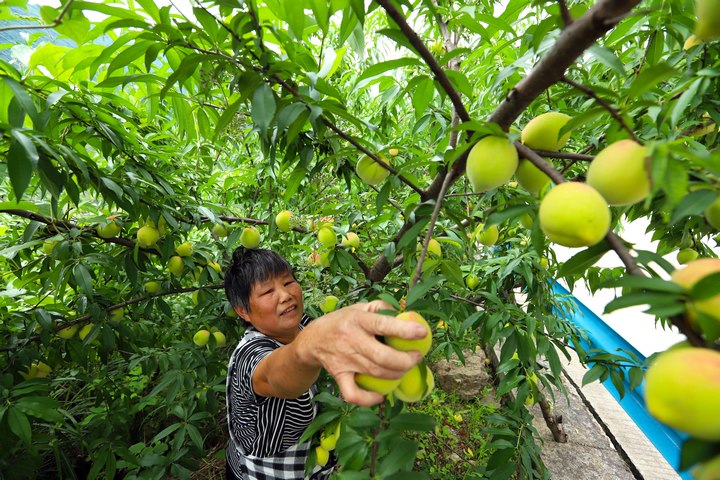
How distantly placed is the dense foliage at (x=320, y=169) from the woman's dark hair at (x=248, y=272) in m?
0.18

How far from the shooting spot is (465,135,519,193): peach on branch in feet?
1.66

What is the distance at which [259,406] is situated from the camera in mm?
1056

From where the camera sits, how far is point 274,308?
1.21 metres

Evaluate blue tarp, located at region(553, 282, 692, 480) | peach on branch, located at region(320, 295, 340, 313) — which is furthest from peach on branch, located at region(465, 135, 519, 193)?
blue tarp, located at region(553, 282, 692, 480)

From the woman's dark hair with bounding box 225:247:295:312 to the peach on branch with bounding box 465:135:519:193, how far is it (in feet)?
2.98

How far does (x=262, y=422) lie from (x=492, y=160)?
1.05 metres

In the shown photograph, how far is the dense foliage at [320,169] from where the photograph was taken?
0.51 metres

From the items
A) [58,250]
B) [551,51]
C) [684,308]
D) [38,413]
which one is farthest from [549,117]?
[38,413]

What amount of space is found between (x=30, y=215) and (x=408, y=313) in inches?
49.5

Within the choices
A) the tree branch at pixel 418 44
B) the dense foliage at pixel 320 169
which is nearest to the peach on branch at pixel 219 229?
the dense foliage at pixel 320 169

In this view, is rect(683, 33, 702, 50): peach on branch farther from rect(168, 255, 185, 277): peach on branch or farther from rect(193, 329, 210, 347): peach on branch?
rect(193, 329, 210, 347): peach on branch

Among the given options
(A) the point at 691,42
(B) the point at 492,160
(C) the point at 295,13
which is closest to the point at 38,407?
(C) the point at 295,13

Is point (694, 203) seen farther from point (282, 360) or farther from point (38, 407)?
point (38, 407)

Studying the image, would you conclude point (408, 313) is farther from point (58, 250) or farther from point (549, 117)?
point (58, 250)
